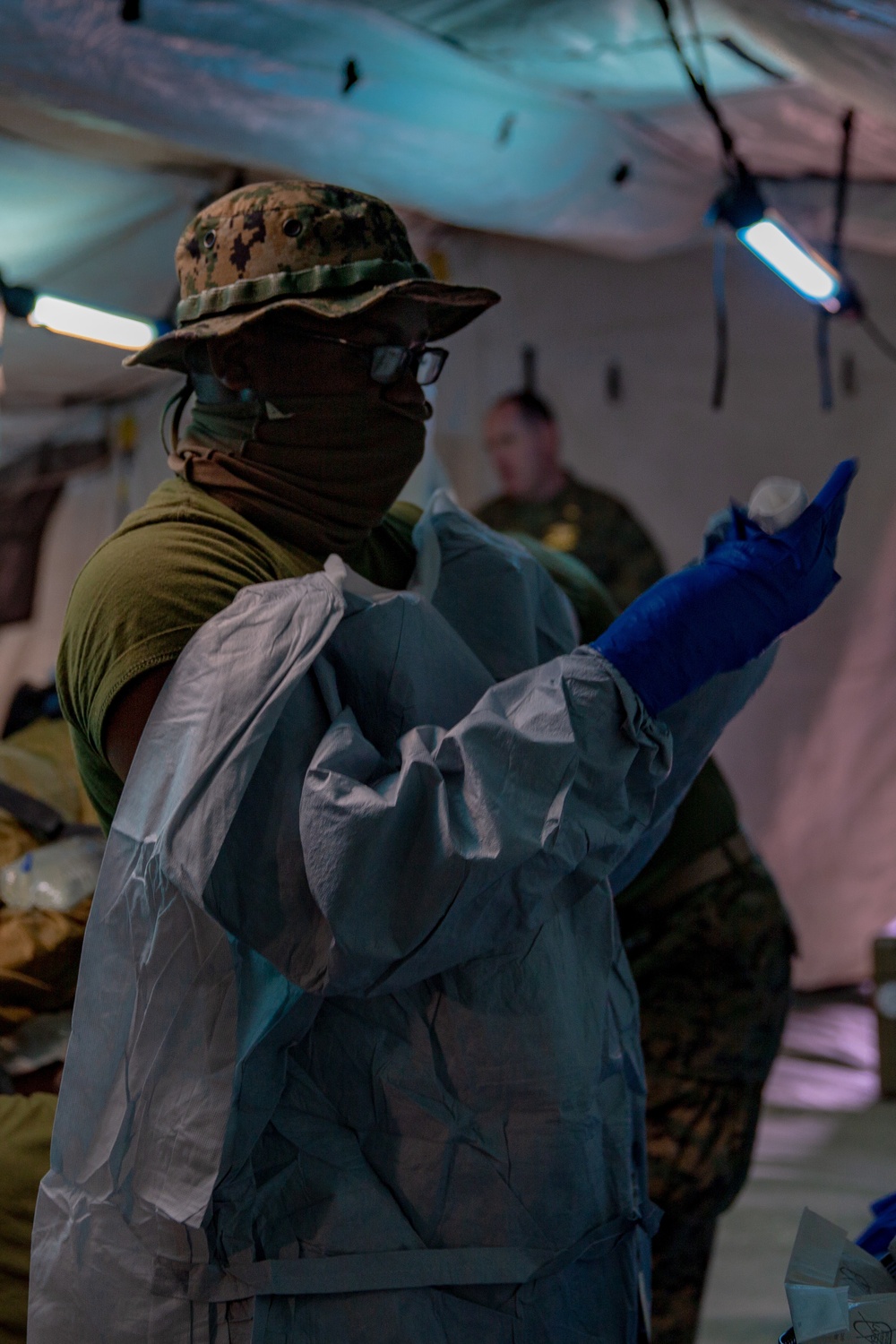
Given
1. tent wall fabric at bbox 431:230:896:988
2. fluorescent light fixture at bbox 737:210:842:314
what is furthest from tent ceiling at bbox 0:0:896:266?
tent wall fabric at bbox 431:230:896:988

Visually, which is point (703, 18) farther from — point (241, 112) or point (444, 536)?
point (444, 536)

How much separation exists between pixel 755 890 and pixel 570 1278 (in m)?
0.92

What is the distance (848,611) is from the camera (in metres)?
4.21

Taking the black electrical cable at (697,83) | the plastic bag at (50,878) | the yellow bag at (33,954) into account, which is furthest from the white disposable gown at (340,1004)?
the black electrical cable at (697,83)

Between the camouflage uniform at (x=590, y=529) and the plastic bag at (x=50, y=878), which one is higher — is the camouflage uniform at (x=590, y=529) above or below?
above

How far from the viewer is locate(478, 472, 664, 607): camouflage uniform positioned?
4.20 m

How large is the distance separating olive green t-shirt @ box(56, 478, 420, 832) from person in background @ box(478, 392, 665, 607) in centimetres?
311

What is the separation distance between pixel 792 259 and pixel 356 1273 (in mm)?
2913

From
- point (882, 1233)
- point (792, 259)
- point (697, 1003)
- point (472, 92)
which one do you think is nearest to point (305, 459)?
point (882, 1233)

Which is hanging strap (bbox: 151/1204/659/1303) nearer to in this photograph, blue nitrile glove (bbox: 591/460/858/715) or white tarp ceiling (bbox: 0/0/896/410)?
blue nitrile glove (bbox: 591/460/858/715)

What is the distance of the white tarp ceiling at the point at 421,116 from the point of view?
7.98 feet

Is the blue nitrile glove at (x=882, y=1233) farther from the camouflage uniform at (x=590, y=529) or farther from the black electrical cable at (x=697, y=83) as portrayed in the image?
the camouflage uniform at (x=590, y=529)

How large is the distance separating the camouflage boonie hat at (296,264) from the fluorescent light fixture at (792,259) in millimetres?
2176

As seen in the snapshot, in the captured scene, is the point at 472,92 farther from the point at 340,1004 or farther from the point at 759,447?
the point at 340,1004
